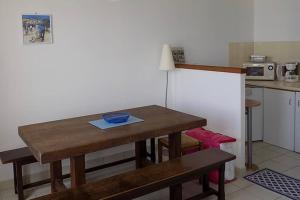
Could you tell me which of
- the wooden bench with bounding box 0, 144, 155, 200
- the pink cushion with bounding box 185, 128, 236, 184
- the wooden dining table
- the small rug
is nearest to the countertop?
the small rug

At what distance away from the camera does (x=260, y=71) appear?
4438 mm

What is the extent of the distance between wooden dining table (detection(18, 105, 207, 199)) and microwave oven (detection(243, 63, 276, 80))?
194 cm

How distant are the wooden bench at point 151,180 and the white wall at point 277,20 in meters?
2.52

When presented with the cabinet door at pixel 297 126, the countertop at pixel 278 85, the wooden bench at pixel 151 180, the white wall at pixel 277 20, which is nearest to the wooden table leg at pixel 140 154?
the wooden bench at pixel 151 180

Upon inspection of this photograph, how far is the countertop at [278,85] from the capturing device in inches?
150

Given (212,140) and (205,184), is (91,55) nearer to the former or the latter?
(212,140)

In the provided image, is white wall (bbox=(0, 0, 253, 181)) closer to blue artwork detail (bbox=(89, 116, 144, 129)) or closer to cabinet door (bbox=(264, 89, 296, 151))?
blue artwork detail (bbox=(89, 116, 144, 129))

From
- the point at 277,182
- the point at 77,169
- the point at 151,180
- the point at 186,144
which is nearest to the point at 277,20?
the point at 277,182

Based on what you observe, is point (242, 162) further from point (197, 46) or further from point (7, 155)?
point (7, 155)

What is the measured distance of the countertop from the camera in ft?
12.5

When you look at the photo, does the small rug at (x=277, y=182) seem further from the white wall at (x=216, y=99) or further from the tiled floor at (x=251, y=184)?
the white wall at (x=216, y=99)

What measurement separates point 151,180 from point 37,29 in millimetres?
1848

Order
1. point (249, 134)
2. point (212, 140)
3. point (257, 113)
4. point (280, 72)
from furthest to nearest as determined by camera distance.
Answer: point (280, 72) → point (257, 113) → point (249, 134) → point (212, 140)

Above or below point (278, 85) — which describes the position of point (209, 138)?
below
